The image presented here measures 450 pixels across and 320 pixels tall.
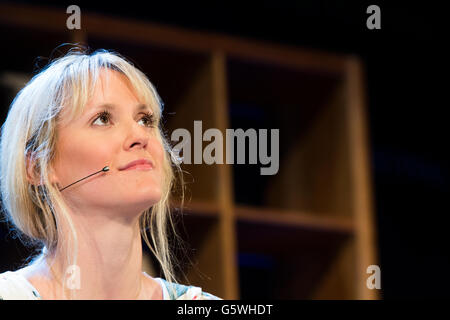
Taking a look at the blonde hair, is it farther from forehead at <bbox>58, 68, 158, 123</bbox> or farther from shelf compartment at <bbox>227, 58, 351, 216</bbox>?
shelf compartment at <bbox>227, 58, 351, 216</bbox>

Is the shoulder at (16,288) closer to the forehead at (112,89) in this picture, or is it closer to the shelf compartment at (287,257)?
the forehead at (112,89)

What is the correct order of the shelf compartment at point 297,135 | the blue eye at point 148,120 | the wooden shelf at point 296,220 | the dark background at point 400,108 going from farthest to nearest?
the dark background at point 400,108
the shelf compartment at point 297,135
the wooden shelf at point 296,220
the blue eye at point 148,120

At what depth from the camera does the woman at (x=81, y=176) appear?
131 centimetres

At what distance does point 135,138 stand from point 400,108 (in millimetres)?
1933

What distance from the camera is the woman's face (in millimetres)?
1295

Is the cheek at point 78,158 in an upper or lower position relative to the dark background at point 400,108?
lower

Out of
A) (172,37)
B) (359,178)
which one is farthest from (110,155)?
(359,178)

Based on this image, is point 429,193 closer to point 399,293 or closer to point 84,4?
point 399,293

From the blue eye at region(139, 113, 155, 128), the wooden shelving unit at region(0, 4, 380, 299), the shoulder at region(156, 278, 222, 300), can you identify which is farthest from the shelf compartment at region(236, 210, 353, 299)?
the blue eye at region(139, 113, 155, 128)

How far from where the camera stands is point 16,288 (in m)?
1.29

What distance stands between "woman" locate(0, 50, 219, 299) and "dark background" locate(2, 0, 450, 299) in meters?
1.50

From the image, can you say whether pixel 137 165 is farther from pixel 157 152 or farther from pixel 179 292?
pixel 179 292

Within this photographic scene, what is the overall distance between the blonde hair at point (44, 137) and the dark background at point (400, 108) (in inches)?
57.3

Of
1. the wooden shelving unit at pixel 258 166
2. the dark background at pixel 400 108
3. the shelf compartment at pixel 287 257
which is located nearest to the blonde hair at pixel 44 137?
the wooden shelving unit at pixel 258 166
